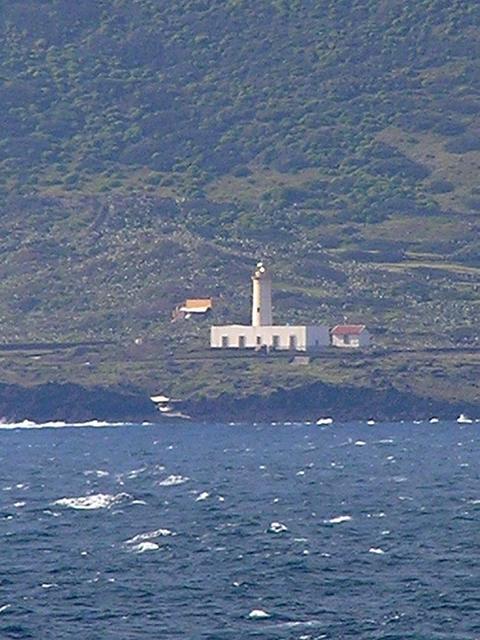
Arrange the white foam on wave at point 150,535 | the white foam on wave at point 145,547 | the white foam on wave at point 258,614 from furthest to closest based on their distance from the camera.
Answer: the white foam on wave at point 150,535 < the white foam on wave at point 145,547 < the white foam on wave at point 258,614

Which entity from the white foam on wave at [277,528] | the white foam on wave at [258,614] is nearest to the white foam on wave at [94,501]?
the white foam on wave at [277,528]

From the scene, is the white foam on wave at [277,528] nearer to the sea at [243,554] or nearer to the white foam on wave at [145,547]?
the sea at [243,554]

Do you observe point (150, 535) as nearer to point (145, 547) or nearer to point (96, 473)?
point (145, 547)

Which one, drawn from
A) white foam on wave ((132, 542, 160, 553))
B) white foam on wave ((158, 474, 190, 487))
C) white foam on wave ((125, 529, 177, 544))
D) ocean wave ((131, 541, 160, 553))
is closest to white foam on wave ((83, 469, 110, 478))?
white foam on wave ((158, 474, 190, 487))

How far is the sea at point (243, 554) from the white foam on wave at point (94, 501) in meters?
0.14

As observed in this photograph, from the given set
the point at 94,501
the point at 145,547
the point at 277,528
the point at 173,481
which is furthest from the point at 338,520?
the point at 173,481

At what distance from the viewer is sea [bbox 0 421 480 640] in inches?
3351

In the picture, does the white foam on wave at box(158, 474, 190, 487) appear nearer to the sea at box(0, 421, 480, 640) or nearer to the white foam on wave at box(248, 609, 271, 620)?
the sea at box(0, 421, 480, 640)

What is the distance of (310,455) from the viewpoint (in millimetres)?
173375

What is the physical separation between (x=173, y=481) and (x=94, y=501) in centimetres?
1790

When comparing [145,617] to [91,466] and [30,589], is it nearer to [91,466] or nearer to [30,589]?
[30,589]

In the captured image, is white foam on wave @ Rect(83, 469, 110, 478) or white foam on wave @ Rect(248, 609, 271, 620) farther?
white foam on wave @ Rect(83, 469, 110, 478)

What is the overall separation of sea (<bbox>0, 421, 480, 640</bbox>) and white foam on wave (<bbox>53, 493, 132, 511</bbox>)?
0.14 m

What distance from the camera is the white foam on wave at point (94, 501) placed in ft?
402
